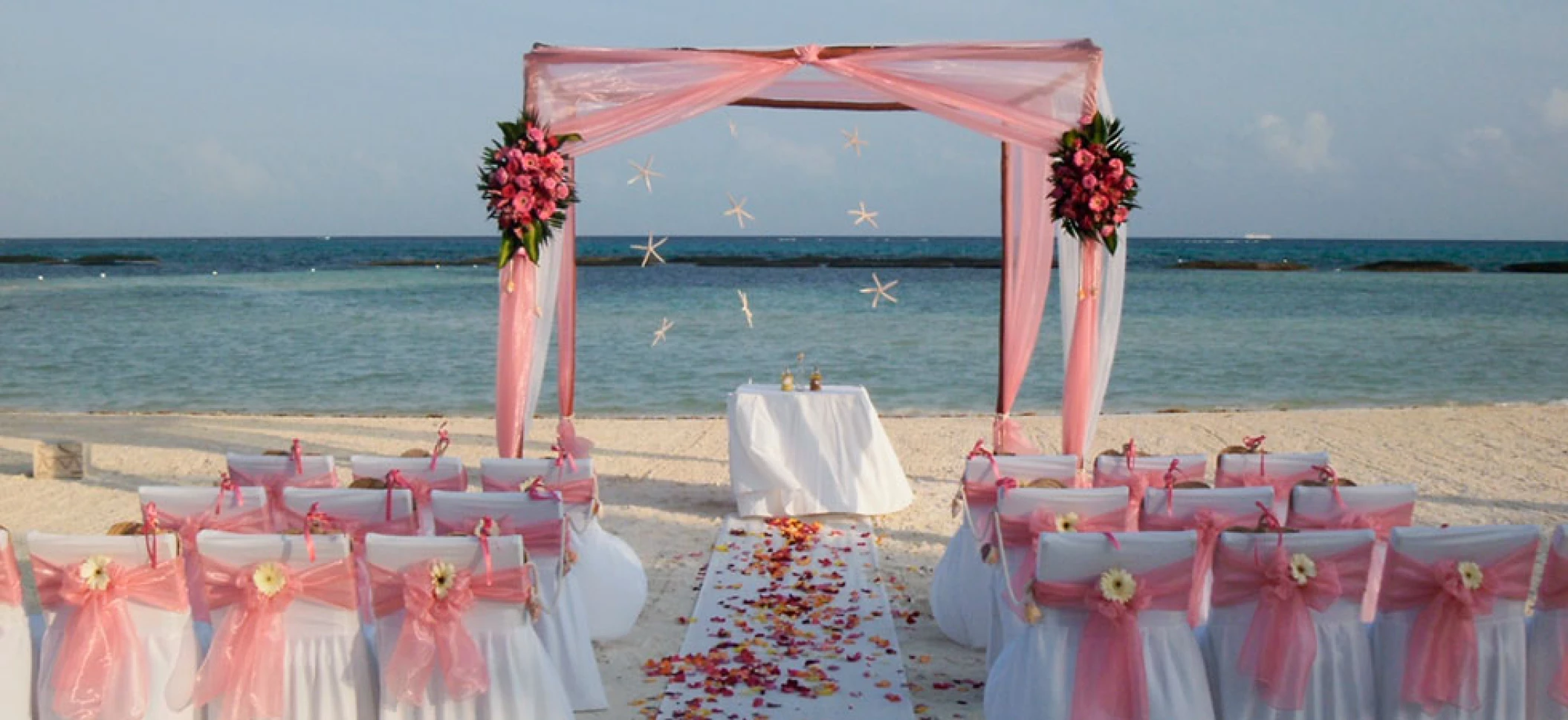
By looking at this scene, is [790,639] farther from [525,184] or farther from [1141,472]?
[525,184]

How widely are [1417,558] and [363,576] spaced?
139 inches

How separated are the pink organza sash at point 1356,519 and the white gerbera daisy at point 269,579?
341 centimetres

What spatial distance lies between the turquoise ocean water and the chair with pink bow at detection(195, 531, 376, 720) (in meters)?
9.06

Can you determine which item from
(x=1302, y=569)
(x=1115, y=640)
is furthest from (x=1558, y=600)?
(x=1115, y=640)

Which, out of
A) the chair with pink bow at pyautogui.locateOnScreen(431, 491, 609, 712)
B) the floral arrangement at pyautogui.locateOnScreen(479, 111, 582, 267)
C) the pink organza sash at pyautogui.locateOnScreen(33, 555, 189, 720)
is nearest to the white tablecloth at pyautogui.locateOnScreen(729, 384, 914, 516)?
the floral arrangement at pyautogui.locateOnScreen(479, 111, 582, 267)

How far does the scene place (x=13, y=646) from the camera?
3.76 meters

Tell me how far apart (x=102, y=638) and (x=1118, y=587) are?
9.82 ft

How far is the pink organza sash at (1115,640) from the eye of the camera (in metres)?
3.61

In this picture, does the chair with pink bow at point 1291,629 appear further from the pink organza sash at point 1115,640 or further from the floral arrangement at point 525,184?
the floral arrangement at point 525,184

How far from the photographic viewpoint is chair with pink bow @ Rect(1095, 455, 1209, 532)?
4.91 metres

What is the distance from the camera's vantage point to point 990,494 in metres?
4.87

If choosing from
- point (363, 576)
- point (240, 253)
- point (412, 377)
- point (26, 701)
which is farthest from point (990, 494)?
point (240, 253)

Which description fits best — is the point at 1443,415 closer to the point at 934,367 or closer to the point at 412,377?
the point at 934,367

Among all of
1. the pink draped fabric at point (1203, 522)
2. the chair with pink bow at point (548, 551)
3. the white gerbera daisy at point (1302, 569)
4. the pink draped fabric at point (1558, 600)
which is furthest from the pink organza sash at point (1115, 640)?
the chair with pink bow at point (548, 551)
